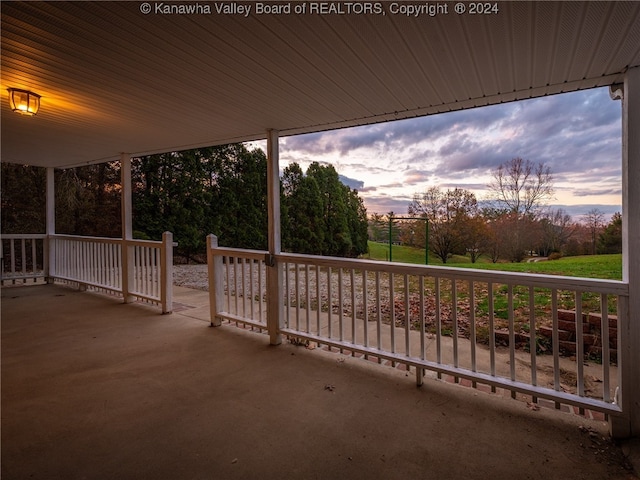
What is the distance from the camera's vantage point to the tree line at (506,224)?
17.5ft

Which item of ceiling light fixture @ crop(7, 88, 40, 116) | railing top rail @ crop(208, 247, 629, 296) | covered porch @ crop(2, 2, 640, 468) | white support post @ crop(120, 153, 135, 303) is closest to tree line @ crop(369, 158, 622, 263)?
covered porch @ crop(2, 2, 640, 468)

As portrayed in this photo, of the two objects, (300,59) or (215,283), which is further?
(215,283)

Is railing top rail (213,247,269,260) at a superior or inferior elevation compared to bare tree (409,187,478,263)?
inferior

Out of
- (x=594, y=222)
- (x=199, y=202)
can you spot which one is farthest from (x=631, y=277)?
(x=199, y=202)

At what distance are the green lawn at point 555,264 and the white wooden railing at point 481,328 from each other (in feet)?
1.23

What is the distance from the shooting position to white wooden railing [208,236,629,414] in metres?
1.99

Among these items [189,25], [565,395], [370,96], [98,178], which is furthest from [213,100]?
[98,178]

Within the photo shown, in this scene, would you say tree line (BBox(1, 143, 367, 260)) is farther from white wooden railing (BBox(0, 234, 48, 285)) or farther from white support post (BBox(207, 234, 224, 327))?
white support post (BBox(207, 234, 224, 327))

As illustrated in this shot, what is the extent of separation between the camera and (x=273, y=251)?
3400mm

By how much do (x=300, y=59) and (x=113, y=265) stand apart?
4898 mm

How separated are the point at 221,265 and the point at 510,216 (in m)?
5.15

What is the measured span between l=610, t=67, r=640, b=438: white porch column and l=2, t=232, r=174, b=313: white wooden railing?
4.55 metres

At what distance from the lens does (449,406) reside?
220 cm

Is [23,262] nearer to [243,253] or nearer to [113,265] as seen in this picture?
[113,265]
